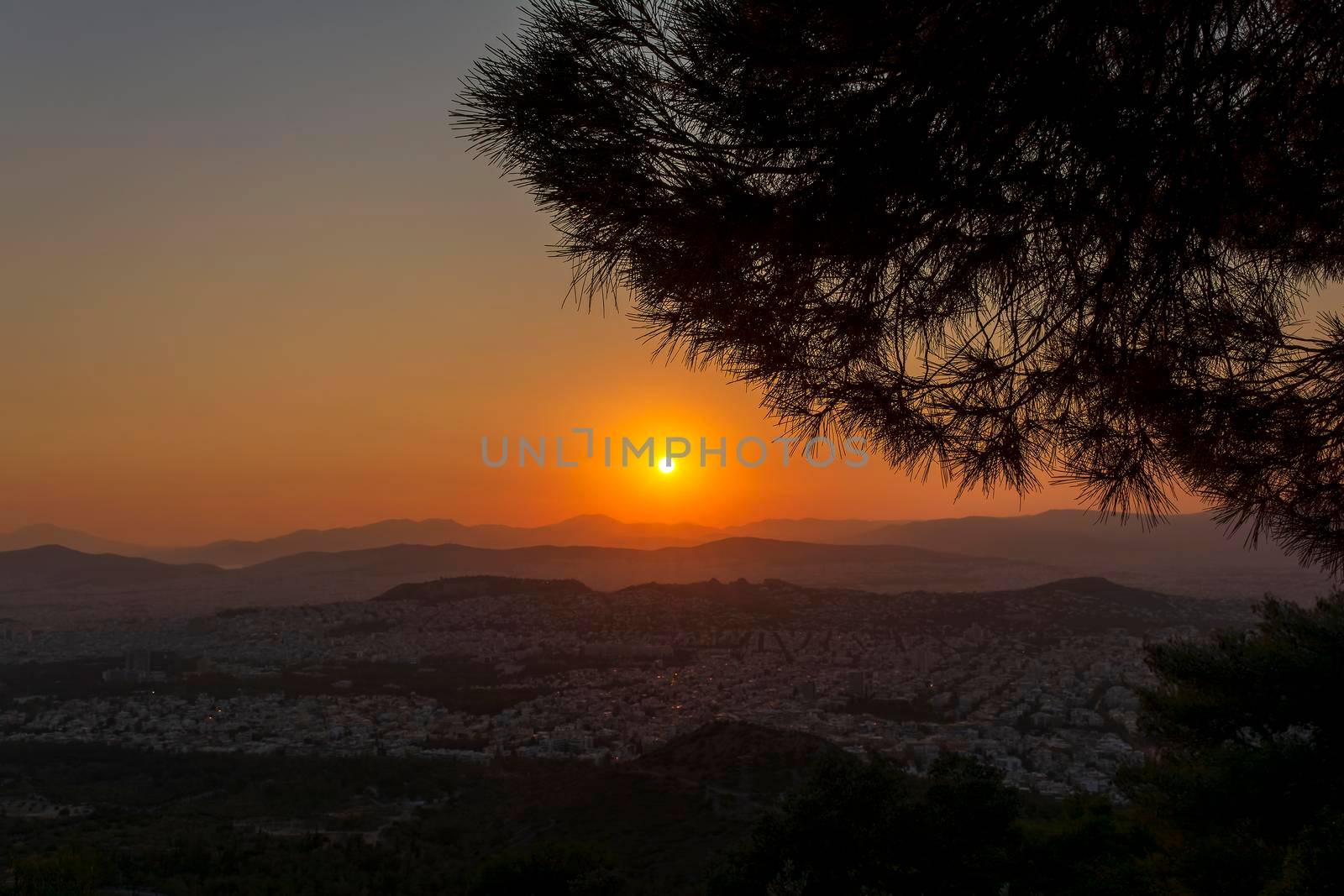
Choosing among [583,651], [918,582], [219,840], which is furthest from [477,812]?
[918,582]

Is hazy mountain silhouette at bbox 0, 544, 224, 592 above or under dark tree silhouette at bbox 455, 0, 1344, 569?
under

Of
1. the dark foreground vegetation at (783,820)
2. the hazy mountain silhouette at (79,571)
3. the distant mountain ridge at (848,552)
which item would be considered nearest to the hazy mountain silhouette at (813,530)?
the distant mountain ridge at (848,552)

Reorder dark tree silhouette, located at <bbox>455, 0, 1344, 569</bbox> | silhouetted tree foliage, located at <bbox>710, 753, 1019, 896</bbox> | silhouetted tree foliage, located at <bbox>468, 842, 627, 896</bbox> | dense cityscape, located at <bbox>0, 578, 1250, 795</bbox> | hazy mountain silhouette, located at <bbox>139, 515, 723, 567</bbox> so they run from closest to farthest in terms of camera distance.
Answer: dark tree silhouette, located at <bbox>455, 0, 1344, 569</bbox> < silhouetted tree foliage, located at <bbox>710, 753, 1019, 896</bbox> < silhouetted tree foliage, located at <bbox>468, 842, 627, 896</bbox> < dense cityscape, located at <bbox>0, 578, 1250, 795</bbox> < hazy mountain silhouette, located at <bbox>139, 515, 723, 567</bbox>

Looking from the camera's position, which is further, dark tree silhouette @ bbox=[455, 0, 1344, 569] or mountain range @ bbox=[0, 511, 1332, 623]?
mountain range @ bbox=[0, 511, 1332, 623]

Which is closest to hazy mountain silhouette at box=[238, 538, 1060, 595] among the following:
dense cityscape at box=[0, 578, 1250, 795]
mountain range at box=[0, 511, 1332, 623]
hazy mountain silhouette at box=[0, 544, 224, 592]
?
mountain range at box=[0, 511, 1332, 623]

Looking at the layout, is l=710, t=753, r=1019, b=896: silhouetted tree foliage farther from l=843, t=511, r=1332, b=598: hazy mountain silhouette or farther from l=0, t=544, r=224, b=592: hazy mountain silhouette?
l=0, t=544, r=224, b=592: hazy mountain silhouette

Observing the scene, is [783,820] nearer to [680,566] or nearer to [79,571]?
[680,566]

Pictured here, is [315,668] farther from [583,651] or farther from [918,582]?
[918,582]
